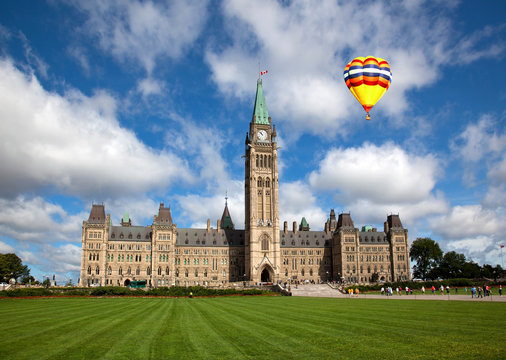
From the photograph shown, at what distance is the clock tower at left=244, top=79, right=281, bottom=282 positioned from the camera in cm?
11644

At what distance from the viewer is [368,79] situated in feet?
144

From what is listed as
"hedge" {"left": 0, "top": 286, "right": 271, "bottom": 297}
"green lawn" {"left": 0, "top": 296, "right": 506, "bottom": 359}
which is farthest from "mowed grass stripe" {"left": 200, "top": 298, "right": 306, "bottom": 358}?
A: "hedge" {"left": 0, "top": 286, "right": 271, "bottom": 297}

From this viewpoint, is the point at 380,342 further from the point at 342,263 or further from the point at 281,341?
the point at 342,263

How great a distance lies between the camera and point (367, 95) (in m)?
44.7

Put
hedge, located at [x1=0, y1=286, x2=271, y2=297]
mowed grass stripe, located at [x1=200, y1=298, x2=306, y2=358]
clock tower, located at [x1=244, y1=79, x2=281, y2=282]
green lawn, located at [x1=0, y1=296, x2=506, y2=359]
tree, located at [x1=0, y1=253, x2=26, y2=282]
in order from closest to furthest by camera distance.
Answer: green lawn, located at [x1=0, y1=296, x2=506, y2=359] < mowed grass stripe, located at [x1=200, y1=298, x2=306, y2=358] < hedge, located at [x1=0, y1=286, x2=271, y2=297] < tree, located at [x1=0, y1=253, x2=26, y2=282] < clock tower, located at [x1=244, y1=79, x2=281, y2=282]

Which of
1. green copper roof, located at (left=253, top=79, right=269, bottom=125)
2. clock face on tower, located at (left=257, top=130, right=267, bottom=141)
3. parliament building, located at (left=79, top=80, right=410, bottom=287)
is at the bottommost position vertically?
parliament building, located at (left=79, top=80, right=410, bottom=287)

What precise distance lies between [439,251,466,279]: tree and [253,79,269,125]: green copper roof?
6554 cm

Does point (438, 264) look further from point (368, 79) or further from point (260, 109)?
point (368, 79)

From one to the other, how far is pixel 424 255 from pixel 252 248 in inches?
2214

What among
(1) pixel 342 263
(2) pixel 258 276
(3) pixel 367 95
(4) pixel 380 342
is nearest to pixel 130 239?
(2) pixel 258 276

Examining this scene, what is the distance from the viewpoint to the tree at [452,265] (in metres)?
119

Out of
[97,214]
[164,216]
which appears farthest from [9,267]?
[164,216]

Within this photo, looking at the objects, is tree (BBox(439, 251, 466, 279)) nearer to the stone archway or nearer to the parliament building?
the parliament building

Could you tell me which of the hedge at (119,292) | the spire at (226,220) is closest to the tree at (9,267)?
the hedge at (119,292)
